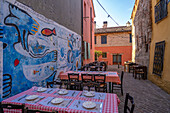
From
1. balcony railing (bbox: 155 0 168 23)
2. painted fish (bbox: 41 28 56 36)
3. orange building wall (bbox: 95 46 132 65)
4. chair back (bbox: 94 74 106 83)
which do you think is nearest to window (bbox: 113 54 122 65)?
orange building wall (bbox: 95 46 132 65)

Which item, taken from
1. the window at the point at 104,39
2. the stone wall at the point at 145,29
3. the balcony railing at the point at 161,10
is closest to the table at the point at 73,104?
the balcony railing at the point at 161,10

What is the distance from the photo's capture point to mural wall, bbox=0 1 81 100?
2.63 metres

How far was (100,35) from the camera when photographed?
2027 cm

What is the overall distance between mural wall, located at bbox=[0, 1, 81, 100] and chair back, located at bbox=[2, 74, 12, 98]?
23 millimetres

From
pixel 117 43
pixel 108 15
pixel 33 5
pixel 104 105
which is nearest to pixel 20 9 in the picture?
pixel 33 5

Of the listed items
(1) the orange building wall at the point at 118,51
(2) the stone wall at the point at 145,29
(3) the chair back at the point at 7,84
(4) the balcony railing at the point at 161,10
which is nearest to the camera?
(3) the chair back at the point at 7,84

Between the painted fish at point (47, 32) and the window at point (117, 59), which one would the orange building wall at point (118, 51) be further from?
the painted fish at point (47, 32)

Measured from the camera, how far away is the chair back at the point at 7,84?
2.55 metres

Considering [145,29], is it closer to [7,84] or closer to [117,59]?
[7,84]

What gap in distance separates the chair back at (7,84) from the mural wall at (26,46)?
0.08 feet

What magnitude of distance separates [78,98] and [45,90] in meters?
1.01

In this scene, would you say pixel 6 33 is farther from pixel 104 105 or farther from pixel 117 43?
pixel 117 43

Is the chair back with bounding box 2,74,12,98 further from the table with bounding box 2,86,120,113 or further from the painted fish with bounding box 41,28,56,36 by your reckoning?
the painted fish with bounding box 41,28,56,36

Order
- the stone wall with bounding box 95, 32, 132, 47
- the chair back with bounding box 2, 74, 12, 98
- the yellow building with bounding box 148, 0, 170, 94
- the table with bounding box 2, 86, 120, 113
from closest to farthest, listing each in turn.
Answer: the table with bounding box 2, 86, 120, 113 → the chair back with bounding box 2, 74, 12, 98 → the yellow building with bounding box 148, 0, 170, 94 → the stone wall with bounding box 95, 32, 132, 47
